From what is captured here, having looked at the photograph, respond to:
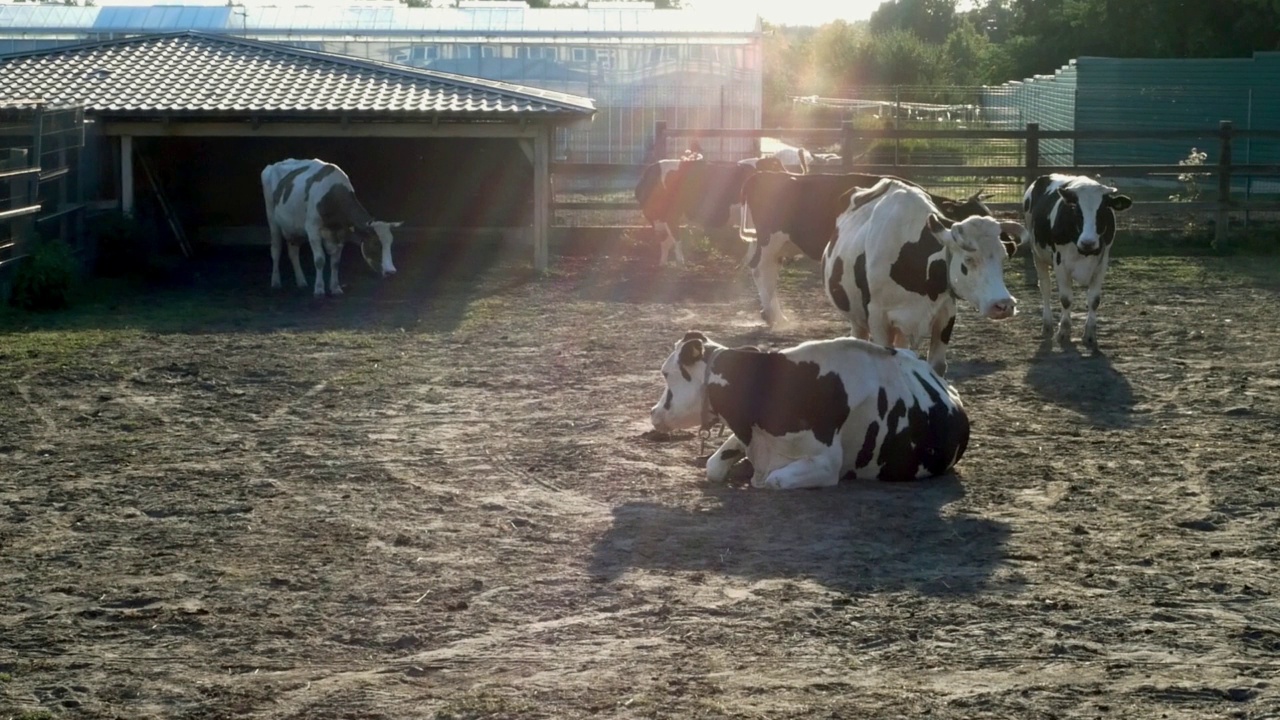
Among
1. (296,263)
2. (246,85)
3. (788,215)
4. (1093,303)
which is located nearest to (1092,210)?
(1093,303)

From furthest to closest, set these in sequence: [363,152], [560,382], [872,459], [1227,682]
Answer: [363,152] < [560,382] < [872,459] < [1227,682]

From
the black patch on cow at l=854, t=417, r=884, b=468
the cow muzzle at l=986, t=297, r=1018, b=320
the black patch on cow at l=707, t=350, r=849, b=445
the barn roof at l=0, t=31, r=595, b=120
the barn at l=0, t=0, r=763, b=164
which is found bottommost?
the black patch on cow at l=854, t=417, r=884, b=468

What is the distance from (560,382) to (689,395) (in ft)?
11.2

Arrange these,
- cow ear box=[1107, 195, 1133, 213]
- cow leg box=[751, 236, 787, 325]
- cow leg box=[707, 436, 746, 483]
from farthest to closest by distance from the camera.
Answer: cow leg box=[751, 236, 787, 325], cow ear box=[1107, 195, 1133, 213], cow leg box=[707, 436, 746, 483]

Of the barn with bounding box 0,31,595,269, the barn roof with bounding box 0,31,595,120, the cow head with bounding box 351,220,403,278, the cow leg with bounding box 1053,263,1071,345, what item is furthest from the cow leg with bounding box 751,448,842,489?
the barn roof with bounding box 0,31,595,120

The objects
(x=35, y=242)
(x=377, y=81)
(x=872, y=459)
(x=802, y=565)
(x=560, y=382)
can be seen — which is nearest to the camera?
(x=802, y=565)

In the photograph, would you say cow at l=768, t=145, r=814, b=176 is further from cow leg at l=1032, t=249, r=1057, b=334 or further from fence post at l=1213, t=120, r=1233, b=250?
cow leg at l=1032, t=249, r=1057, b=334

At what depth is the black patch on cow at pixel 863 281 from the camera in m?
10.5

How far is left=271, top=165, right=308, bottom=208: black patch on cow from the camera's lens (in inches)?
743

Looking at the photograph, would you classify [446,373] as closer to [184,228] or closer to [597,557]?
[597,557]

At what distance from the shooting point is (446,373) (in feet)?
39.5

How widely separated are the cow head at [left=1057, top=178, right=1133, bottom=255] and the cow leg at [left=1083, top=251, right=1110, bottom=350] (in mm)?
254

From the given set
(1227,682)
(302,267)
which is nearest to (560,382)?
(1227,682)

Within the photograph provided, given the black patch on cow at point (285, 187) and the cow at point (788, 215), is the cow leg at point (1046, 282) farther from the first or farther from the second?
the black patch on cow at point (285, 187)
